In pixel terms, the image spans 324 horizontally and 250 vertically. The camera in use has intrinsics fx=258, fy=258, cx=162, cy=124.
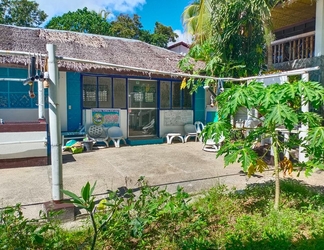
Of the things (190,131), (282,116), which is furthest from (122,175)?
(190,131)

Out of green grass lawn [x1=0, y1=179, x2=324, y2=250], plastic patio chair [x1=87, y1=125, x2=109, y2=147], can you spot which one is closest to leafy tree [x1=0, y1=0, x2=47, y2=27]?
plastic patio chair [x1=87, y1=125, x2=109, y2=147]

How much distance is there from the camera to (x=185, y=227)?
2811 mm

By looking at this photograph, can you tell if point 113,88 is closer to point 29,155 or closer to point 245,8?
point 29,155

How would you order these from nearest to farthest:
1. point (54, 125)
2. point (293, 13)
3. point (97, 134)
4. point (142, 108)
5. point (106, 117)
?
point (54, 125) → point (97, 134) → point (106, 117) → point (142, 108) → point (293, 13)

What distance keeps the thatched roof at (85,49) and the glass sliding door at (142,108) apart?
77 cm

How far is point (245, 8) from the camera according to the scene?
7.16 metres

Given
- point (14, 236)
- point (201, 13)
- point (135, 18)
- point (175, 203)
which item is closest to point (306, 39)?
point (201, 13)

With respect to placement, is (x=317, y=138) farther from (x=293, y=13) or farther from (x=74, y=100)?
(x=293, y=13)

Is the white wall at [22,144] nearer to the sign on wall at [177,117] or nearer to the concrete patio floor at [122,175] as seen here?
the concrete patio floor at [122,175]

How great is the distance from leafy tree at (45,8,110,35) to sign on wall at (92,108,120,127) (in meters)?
17.6

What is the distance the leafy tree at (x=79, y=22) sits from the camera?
929 inches

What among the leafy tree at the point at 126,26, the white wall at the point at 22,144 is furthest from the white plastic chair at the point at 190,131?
the leafy tree at the point at 126,26

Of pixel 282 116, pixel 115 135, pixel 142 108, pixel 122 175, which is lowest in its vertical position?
pixel 122 175

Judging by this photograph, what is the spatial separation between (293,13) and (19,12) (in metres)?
24.2
